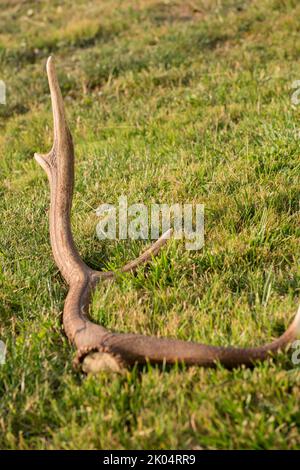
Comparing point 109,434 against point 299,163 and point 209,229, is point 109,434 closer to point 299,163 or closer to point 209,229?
point 209,229

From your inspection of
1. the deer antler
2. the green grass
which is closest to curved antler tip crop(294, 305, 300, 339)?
the deer antler

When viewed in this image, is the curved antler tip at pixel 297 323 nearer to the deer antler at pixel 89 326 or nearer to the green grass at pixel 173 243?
the deer antler at pixel 89 326

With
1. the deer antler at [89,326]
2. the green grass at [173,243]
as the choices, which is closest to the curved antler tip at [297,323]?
the deer antler at [89,326]

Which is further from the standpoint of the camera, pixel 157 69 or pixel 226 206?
pixel 157 69

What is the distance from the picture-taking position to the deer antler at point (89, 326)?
2.79 metres

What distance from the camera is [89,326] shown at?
308cm

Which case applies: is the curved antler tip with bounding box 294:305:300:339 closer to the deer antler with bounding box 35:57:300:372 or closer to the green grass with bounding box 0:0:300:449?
the deer antler with bounding box 35:57:300:372

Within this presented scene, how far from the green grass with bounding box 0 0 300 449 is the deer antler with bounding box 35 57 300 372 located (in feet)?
0.22

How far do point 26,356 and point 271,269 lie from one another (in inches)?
51.4

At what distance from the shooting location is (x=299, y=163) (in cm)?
450

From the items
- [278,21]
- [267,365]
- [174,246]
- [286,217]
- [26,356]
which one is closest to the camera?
[267,365]

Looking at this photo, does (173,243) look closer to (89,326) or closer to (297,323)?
(89,326)

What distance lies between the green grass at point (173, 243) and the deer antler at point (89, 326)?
0.07 m

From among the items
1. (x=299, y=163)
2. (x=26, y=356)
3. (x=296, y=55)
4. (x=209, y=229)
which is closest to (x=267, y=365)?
(x=26, y=356)
